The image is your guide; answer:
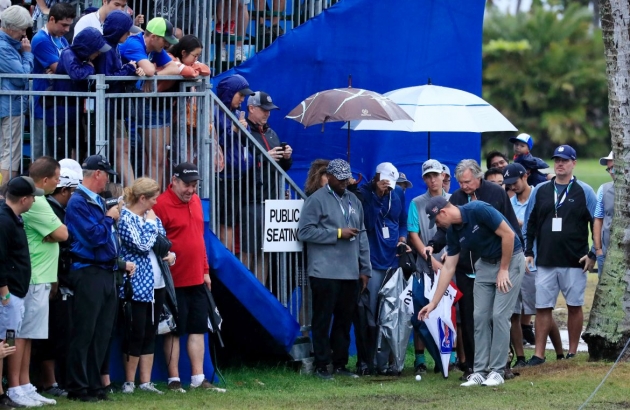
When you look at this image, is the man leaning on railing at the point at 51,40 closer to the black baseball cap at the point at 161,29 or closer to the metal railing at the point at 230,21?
the black baseball cap at the point at 161,29

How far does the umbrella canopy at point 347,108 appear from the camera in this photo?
11117 millimetres

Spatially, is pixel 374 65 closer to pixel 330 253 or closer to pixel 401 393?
pixel 330 253

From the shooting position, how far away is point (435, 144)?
1404cm

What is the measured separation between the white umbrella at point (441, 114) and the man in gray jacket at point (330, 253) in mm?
1338

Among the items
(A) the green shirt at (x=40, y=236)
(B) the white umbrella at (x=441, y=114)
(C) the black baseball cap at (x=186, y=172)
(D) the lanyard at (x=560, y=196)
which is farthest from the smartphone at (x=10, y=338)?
(D) the lanyard at (x=560, y=196)

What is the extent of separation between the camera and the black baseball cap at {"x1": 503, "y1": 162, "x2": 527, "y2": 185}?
12516 millimetres

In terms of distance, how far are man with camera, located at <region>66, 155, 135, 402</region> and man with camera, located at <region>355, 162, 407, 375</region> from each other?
3364mm

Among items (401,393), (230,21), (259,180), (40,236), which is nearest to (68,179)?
(40,236)

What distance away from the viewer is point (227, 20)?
1243 cm

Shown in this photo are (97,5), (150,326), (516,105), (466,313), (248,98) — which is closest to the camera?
(150,326)

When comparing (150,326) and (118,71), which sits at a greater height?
(118,71)

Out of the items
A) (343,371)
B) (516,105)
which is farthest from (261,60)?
(516,105)

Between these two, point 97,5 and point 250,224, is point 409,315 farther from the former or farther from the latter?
point 97,5

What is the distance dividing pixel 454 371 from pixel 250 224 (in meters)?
2.63
